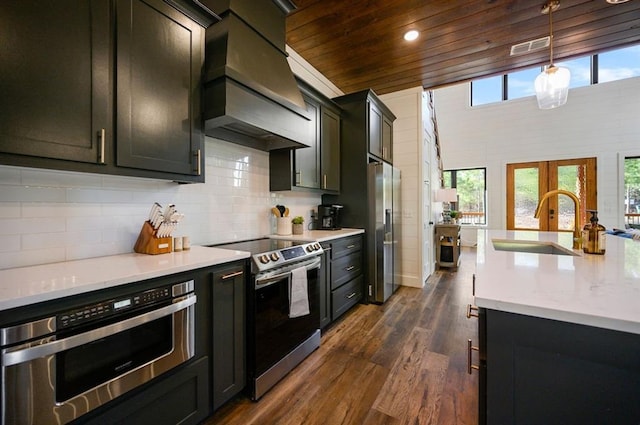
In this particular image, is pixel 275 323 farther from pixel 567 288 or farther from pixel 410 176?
pixel 410 176

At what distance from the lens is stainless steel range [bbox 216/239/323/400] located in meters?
1.70

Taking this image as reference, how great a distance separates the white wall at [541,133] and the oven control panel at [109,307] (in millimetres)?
8117

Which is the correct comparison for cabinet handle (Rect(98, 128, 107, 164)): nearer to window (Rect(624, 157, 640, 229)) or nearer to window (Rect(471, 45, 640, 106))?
window (Rect(471, 45, 640, 106))

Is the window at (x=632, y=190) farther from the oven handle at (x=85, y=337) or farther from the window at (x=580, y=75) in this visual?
the oven handle at (x=85, y=337)

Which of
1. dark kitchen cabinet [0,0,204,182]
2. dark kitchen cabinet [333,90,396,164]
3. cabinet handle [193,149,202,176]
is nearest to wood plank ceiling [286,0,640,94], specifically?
dark kitchen cabinet [333,90,396,164]

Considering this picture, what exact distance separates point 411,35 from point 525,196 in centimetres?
616

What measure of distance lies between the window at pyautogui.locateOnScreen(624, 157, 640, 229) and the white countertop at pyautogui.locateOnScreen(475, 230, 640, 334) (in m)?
6.74

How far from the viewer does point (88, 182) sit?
1536mm

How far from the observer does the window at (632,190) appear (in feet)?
18.9

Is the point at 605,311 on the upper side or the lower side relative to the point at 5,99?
lower

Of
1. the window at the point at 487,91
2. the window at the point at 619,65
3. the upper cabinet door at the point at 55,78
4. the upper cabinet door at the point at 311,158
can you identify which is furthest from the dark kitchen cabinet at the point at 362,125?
Result: the window at the point at 619,65

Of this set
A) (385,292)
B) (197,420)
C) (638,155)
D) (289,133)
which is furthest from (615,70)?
(197,420)

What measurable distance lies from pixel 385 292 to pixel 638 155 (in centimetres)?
693

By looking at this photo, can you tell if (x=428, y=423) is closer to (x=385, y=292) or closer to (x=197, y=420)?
(x=197, y=420)
